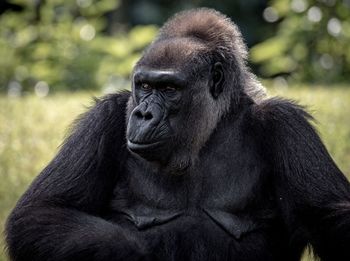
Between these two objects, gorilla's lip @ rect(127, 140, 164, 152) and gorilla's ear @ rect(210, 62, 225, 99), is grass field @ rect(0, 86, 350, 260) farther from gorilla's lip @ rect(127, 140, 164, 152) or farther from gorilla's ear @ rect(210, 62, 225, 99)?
gorilla's ear @ rect(210, 62, 225, 99)

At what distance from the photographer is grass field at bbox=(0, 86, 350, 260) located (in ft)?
27.6

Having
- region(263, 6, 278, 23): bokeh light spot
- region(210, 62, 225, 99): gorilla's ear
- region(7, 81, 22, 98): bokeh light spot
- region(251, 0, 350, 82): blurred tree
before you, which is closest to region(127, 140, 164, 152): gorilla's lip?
region(210, 62, 225, 99): gorilla's ear

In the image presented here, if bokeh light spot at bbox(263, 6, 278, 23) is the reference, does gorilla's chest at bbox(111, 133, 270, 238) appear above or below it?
above

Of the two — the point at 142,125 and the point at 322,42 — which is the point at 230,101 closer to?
the point at 142,125

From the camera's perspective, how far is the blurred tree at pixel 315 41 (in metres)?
14.0

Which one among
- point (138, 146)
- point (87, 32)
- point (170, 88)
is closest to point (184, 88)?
point (170, 88)

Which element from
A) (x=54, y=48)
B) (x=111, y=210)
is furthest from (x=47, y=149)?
(x=54, y=48)

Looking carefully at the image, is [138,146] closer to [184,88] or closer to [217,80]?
[184,88]

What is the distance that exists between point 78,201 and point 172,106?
0.85 meters

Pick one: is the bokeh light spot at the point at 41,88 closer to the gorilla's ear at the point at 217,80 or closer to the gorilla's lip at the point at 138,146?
the gorilla's ear at the point at 217,80

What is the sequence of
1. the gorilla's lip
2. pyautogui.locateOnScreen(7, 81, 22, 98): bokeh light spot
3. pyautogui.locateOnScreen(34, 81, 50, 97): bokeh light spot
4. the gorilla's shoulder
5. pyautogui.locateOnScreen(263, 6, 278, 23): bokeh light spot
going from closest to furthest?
the gorilla's lip, the gorilla's shoulder, pyautogui.locateOnScreen(7, 81, 22, 98): bokeh light spot, pyautogui.locateOnScreen(34, 81, 50, 97): bokeh light spot, pyautogui.locateOnScreen(263, 6, 278, 23): bokeh light spot

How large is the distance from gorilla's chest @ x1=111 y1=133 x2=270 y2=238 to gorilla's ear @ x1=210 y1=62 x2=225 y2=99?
13.3 inches

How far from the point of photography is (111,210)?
5.91 meters

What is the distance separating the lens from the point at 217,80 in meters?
5.83
